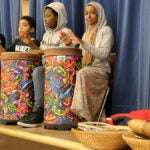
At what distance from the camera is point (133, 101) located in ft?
6.61

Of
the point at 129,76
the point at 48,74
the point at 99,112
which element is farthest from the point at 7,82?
the point at 129,76

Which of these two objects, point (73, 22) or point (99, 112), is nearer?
point (99, 112)

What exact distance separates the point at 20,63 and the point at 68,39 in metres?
0.31

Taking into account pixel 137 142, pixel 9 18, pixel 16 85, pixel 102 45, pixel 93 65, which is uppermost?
pixel 9 18

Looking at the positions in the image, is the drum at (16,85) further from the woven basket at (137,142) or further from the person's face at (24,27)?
the woven basket at (137,142)

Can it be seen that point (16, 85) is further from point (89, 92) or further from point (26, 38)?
point (89, 92)

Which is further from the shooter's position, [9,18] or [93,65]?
[9,18]

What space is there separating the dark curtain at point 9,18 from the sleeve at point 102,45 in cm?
94

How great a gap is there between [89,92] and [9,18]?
4.25 ft

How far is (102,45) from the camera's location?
1995mm

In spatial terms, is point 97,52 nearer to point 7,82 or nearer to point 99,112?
point 99,112

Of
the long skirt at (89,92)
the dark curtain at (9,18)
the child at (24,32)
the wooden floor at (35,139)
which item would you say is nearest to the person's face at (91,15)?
the long skirt at (89,92)

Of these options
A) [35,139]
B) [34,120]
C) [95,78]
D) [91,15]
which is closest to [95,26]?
[91,15]

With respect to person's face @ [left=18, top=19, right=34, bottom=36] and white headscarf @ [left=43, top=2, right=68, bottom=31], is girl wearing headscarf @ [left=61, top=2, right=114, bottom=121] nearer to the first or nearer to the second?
white headscarf @ [left=43, top=2, right=68, bottom=31]
